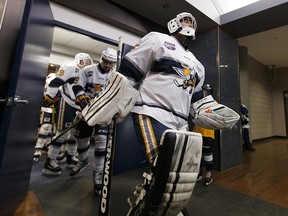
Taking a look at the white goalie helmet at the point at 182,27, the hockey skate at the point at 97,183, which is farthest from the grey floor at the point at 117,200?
the white goalie helmet at the point at 182,27

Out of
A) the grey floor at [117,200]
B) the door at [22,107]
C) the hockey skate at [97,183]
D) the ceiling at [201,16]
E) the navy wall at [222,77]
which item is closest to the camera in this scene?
the door at [22,107]

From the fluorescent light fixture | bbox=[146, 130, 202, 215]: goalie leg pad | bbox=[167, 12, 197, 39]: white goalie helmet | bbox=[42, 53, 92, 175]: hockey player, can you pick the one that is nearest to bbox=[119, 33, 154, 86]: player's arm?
bbox=[167, 12, 197, 39]: white goalie helmet

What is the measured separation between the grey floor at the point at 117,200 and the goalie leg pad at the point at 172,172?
82cm

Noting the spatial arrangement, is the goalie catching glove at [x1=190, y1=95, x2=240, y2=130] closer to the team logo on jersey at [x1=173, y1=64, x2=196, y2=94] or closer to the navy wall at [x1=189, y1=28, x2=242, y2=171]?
the team logo on jersey at [x1=173, y1=64, x2=196, y2=94]

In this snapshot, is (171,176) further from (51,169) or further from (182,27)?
(51,169)

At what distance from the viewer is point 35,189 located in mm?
1786

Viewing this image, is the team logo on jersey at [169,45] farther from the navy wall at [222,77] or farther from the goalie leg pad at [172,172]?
the navy wall at [222,77]

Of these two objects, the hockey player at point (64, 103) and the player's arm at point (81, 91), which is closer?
the player's arm at point (81, 91)

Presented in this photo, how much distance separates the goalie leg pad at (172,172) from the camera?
2.41 ft

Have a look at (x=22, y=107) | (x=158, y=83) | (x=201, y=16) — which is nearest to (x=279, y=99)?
(x=201, y=16)

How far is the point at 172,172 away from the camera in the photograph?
75cm

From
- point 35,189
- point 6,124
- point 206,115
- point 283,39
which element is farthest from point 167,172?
point 283,39

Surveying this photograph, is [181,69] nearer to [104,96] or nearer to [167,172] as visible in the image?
[104,96]

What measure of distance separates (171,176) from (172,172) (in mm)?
17
